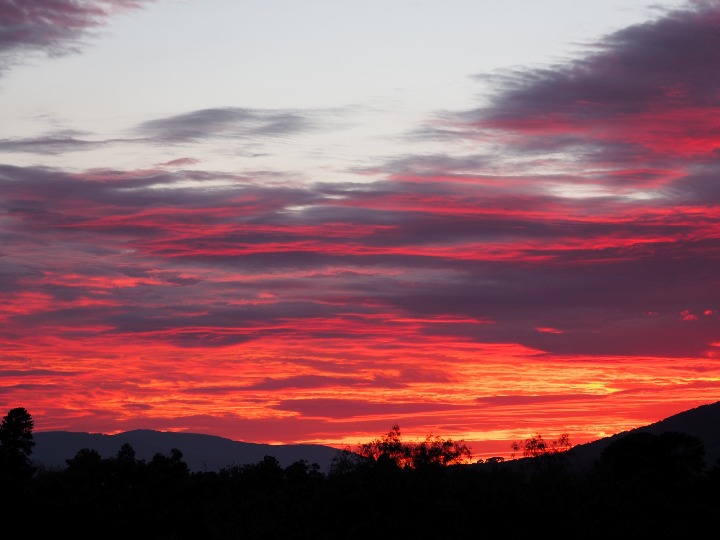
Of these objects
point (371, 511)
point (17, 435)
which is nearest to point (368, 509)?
point (371, 511)

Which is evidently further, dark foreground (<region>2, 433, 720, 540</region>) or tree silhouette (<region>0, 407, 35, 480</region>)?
tree silhouette (<region>0, 407, 35, 480</region>)

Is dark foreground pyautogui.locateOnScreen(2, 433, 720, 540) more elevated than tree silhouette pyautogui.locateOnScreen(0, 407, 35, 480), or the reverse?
Result: tree silhouette pyautogui.locateOnScreen(0, 407, 35, 480)

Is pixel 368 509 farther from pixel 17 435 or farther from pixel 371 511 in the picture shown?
pixel 17 435

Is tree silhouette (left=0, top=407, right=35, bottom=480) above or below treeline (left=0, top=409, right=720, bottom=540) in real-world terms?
above

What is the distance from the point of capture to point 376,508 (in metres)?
53.9

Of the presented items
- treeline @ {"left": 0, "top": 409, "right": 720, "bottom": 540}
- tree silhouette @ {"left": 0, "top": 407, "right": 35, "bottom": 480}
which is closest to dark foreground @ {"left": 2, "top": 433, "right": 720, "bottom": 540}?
treeline @ {"left": 0, "top": 409, "right": 720, "bottom": 540}

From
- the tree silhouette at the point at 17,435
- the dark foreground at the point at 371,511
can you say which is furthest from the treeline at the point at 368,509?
the tree silhouette at the point at 17,435

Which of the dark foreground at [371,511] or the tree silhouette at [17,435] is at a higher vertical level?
the tree silhouette at [17,435]

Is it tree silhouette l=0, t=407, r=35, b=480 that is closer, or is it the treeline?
the treeline

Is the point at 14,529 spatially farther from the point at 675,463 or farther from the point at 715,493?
the point at 675,463

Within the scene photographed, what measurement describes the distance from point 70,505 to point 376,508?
76.5 ft

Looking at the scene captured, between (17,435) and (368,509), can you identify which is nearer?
(368,509)

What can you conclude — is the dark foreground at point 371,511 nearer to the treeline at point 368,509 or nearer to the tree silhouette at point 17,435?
the treeline at point 368,509

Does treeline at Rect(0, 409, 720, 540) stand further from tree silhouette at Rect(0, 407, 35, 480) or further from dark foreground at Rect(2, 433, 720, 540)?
tree silhouette at Rect(0, 407, 35, 480)
